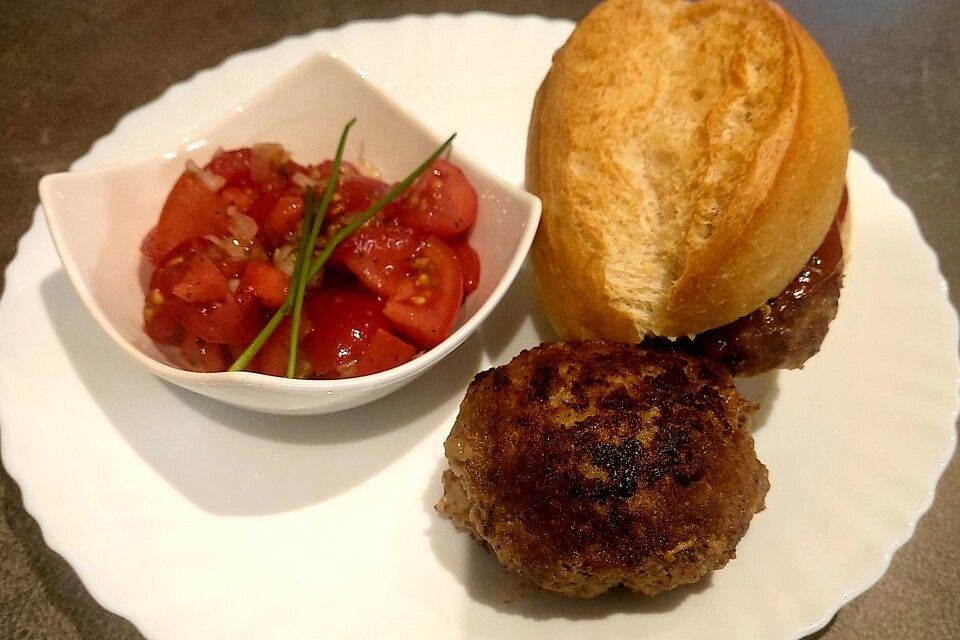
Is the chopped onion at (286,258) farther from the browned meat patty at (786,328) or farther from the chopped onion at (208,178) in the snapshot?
the browned meat patty at (786,328)

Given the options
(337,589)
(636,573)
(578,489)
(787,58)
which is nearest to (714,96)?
(787,58)

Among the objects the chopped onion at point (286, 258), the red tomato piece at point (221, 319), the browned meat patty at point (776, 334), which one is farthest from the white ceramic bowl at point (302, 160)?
the browned meat patty at point (776, 334)

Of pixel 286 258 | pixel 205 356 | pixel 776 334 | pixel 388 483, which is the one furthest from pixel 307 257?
pixel 776 334

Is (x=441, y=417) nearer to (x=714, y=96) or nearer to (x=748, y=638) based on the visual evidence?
(x=748, y=638)

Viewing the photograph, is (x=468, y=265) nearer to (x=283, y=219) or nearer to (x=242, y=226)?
(x=283, y=219)

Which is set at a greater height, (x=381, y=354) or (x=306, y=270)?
(x=306, y=270)

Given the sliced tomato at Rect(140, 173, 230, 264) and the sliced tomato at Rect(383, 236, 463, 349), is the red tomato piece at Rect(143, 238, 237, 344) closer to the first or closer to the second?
the sliced tomato at Rect(140, 173, 230, 264)

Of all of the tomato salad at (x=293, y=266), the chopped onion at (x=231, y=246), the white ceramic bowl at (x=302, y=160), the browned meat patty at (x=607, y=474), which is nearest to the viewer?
the browned meat patty at (x=607, y=474)
